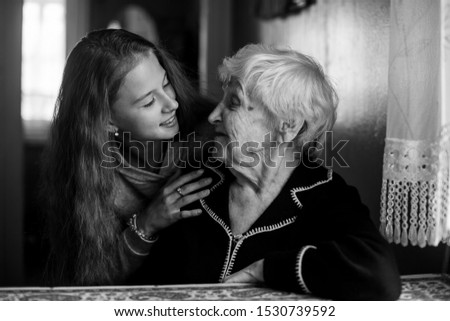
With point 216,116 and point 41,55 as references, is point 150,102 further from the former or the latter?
point 41,55

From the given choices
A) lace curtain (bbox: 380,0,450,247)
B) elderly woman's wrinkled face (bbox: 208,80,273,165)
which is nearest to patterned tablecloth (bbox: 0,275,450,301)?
lace curtain (bbox: 380,0,450,247)

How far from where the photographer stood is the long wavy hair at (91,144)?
5.93ft

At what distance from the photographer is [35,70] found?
350cm

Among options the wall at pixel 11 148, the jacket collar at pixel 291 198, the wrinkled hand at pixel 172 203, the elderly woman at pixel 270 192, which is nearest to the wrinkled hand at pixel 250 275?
the elderly woman at pixel 270 192

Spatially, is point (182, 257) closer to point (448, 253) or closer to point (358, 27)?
point (448, 253)

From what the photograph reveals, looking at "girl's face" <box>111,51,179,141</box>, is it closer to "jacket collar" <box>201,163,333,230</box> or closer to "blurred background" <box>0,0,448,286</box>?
"blurred background" <box>0,0,448,286</box>

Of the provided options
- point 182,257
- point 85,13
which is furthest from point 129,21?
point 182,257

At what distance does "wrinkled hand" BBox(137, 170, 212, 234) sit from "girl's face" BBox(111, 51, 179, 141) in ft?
0.52

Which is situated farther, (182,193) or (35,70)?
(35,70)

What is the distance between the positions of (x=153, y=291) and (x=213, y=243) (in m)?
0.23

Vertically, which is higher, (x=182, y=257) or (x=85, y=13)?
(x=85, y=13)

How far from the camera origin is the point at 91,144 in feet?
5.98

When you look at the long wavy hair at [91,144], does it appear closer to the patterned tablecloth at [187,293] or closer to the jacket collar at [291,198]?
the patterned tablecloth at [187,293]

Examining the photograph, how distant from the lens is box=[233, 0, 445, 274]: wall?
1820 millimetres
